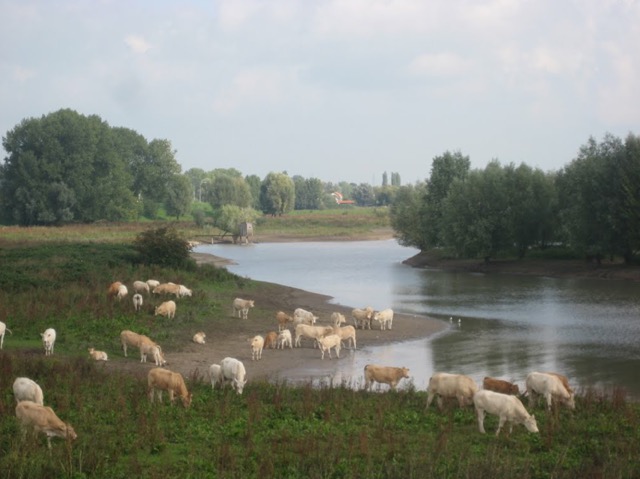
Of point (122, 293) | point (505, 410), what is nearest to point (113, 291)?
point (122, 293)

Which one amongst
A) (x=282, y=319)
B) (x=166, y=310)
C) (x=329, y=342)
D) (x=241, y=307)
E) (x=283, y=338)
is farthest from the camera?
(x=241, y=307)

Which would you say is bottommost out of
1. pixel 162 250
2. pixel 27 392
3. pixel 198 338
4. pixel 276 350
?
pixel 276 350

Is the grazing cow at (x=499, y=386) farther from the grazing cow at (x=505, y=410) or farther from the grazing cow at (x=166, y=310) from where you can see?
the grazing cow at (x=166, y=310)

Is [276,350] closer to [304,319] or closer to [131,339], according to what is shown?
[304,319]

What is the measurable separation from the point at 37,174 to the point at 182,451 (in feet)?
345

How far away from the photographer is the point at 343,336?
1328 inches

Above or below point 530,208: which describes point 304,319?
below

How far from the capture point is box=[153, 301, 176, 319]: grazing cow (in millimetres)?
35281

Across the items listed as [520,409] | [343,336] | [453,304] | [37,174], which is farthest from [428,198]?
[520,409]

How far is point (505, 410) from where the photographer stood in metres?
17.2

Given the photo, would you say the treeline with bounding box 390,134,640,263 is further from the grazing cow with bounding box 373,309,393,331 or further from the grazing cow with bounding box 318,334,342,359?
the grazing cow with bounding box 318,334,342,359

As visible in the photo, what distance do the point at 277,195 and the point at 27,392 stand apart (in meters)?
155

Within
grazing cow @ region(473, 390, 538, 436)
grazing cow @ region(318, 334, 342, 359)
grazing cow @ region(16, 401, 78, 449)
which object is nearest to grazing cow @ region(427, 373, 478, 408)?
grazing cow @ region(473, 390, 538, 436)

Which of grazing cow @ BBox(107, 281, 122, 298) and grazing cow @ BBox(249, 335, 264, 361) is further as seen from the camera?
grazing cow @ BBox(107, 281, 122, 298)
